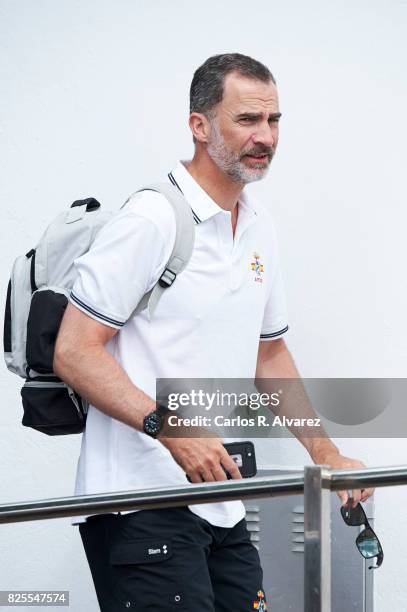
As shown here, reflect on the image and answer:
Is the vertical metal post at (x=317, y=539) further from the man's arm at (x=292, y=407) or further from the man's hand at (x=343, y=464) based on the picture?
the man's arm at (x=292, y=407)

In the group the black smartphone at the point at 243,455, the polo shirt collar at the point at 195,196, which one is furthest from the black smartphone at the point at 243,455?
the polo shirt collar at the point at 195,196

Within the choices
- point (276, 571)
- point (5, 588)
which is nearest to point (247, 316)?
point (276, 571)

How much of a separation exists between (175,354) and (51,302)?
0.93 ft

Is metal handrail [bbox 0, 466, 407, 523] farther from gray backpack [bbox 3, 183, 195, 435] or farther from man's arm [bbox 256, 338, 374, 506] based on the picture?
man's arm [bbox 256, 338, 374, 506]

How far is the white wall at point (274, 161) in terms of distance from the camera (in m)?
3.62

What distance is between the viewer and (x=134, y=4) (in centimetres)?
380

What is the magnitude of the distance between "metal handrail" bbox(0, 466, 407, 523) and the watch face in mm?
190

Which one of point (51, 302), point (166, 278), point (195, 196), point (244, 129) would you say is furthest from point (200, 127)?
point (51, 302)

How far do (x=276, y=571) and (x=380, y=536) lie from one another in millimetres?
325

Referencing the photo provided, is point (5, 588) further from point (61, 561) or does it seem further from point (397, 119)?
point (397, 119)

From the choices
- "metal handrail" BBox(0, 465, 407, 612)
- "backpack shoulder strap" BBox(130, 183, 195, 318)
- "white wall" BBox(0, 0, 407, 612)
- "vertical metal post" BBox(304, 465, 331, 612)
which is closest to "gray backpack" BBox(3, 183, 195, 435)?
"backpack shoulder strap" BBox(130, 183, 195, 318)

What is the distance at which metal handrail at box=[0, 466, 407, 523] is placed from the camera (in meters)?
2.07

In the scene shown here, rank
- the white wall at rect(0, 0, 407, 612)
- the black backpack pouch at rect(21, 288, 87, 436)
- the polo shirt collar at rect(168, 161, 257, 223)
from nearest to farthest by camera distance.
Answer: the black backpack pouch at rect(21, 288, 87, 436), the polo shirt collar at rect(168, 161, 257, 223), the white wall at rect(0, 0, 407, 612)

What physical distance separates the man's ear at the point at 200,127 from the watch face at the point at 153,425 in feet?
2.38
